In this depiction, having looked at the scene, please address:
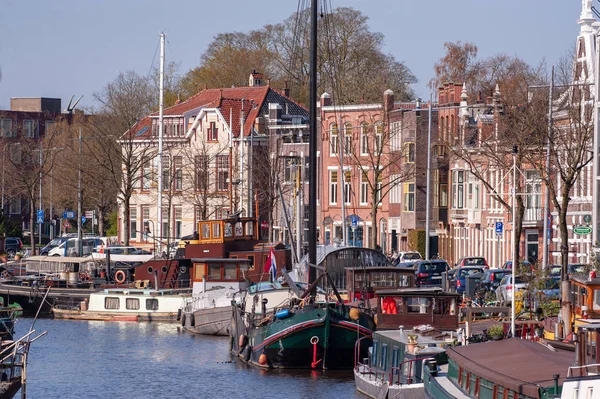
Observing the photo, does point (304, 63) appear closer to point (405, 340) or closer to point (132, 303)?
point (132, 303)

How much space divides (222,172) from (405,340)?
64.7 metres

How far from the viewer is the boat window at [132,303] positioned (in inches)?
2694

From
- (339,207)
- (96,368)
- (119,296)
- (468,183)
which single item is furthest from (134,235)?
(96,368)

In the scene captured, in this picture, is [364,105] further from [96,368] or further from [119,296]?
[96,368]

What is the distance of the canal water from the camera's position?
140 ft

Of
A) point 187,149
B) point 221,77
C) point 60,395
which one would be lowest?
point 60,395

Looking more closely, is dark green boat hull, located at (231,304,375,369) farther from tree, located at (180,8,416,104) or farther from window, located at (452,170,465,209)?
tree, located at (180,8,416,104)

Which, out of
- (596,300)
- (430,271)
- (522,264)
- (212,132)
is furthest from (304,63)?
(596,300)

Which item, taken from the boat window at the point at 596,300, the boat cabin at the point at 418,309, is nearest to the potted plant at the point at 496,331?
the boat cabin at the point at 418,309

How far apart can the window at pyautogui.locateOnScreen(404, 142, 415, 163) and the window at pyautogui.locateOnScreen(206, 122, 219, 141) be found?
18395 mm

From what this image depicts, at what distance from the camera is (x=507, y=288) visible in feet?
175

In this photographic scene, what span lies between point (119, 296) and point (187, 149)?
35894 millimetres

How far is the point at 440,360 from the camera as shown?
35219 millimetres

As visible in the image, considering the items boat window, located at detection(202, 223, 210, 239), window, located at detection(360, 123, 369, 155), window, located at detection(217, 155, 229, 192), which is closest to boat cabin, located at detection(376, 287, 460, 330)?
boat window, located at detection(202, 223, 210, 239)
